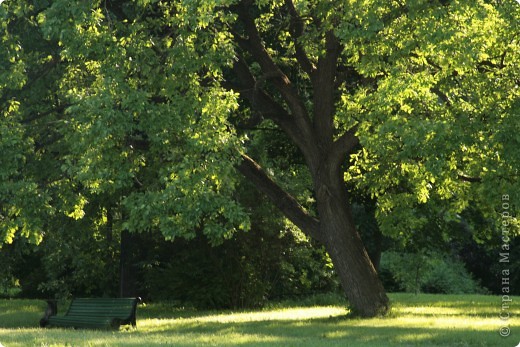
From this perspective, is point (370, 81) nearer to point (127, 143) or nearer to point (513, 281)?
point (127, 143)

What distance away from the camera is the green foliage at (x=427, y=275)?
119 feet

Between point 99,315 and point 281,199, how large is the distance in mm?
5171

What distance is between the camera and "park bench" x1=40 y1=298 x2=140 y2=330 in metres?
19.3

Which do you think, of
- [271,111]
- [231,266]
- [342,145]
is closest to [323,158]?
[342,145]

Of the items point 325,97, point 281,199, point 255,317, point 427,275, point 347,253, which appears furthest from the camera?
point 427,275

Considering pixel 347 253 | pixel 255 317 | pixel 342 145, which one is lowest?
pixel 255 317

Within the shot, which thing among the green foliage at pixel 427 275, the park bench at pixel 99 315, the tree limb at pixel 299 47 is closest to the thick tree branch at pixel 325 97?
the tree limb at pixel 299 47

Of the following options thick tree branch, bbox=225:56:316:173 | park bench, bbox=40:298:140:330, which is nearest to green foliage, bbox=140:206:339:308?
thick tree branch, bbox=225:56:316:173

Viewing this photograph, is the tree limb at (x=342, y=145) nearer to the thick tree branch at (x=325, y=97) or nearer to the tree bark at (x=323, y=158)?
the tree bark at (x=323, y=158)

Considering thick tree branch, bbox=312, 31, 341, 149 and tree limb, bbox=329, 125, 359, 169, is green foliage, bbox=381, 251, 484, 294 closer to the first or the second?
tree limb, bbox=329, 125, 359, 169

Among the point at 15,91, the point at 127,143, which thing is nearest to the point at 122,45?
the point at 127,143

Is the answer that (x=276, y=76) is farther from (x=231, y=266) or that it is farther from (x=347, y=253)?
(x=231, y=266)

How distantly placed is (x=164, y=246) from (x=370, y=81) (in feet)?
32.4

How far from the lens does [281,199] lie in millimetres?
20812
